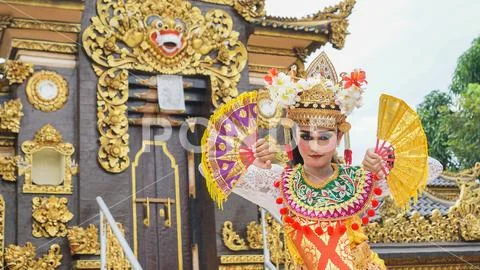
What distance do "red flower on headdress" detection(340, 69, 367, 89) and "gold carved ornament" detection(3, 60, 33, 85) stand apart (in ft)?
13.3

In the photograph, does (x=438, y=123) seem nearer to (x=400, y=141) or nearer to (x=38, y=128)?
(x=38, y=128)

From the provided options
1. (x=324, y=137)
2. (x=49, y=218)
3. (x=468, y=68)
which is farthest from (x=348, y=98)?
(x=468, y=68)

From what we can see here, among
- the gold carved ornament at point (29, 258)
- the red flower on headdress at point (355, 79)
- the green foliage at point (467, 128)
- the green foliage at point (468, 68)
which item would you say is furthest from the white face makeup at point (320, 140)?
the green foliage at point (468, 68)

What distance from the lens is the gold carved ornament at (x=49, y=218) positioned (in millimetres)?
7453

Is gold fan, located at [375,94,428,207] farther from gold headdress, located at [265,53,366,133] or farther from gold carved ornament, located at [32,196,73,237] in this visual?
gold carved ornament, located at [32,196,73,237]

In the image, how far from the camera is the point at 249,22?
29.7 ft

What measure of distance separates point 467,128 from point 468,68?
455cm

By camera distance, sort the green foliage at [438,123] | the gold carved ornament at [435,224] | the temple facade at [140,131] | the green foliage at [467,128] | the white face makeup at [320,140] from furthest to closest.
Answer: the green foliage at [438,123] < the green foliage at [467,128] < the gold carved ornament at [435,224] < the temple facade at [140,131] < the white face makeup at [320,140]

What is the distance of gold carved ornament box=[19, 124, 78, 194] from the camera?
296 inches

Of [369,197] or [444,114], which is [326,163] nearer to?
[369,197]

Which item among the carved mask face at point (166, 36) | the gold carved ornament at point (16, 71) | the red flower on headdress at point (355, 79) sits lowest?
the red flower on headdress at point (355, 79)

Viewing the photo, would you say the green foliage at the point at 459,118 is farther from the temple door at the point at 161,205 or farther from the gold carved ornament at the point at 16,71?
the gold carved ornament at the point at 16,71

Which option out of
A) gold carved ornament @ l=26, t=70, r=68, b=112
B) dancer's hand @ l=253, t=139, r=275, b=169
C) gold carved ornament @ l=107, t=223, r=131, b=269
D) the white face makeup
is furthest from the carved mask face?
the white face makeup

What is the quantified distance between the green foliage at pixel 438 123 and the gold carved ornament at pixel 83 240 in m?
18.4
